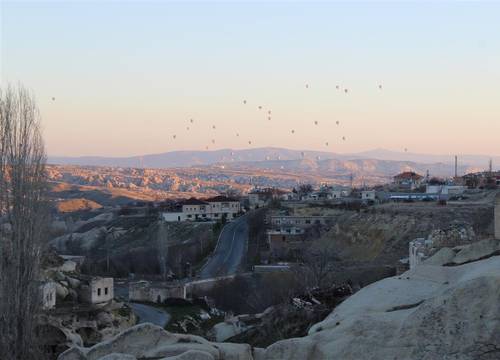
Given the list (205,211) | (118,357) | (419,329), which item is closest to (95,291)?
(118,357)

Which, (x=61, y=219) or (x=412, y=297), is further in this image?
(x=61, y=219)

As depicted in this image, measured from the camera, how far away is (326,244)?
180 feet

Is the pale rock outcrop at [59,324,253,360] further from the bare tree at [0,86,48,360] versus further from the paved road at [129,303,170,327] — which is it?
the paved road at [129,303,170,327]

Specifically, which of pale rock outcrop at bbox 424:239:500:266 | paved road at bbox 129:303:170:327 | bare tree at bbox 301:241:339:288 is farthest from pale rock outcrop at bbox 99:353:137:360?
paved road at bbox 129:303:170:327

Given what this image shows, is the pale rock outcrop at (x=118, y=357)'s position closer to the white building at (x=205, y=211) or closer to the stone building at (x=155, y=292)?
the stone building at (x=155, y=292)

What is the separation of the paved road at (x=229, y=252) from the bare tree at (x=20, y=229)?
2786 cm

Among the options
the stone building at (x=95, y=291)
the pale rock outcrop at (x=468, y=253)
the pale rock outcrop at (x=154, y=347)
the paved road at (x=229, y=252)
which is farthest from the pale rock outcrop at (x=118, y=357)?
the paved road at (x=229, y=252)

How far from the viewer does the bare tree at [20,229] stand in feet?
58.9

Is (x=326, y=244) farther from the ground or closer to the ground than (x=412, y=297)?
closer to the ground

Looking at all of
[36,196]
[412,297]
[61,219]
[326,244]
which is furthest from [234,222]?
[412,297]

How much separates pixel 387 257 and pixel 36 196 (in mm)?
32439

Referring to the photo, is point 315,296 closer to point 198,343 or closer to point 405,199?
point 198,343

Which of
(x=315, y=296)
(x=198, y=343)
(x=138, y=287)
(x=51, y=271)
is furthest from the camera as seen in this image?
(x=138, y=287)

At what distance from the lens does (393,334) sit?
12.9 metres
